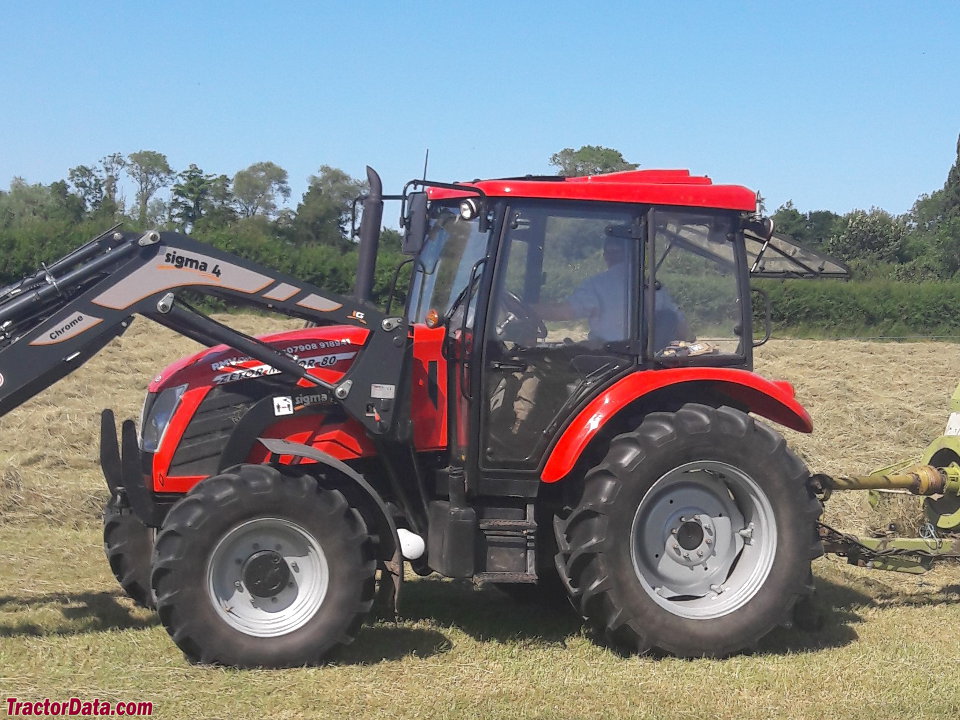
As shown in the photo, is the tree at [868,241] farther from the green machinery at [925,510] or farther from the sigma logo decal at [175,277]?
the sigma logo decal at [175,277]

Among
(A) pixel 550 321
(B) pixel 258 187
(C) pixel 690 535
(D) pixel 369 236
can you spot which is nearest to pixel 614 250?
(A) pixel 550 321

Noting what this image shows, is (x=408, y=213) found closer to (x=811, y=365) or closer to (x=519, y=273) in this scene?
(x=519, y=273)

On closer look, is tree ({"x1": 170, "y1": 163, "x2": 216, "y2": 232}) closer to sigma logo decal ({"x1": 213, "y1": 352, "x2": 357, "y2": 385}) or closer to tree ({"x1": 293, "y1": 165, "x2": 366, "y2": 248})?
tree ({"x1": 293, "y1": 165, "x2": 366, "y2": 248})

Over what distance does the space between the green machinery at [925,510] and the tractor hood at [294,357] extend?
8.59 ft

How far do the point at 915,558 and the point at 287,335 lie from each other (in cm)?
380

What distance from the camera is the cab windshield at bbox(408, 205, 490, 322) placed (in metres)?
5.61

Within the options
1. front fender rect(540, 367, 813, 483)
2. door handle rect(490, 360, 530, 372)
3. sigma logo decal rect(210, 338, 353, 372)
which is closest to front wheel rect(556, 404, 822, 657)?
front fender rect(540, 367, 813, 483)

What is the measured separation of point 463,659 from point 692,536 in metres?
1.30

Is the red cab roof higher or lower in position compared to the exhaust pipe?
higher

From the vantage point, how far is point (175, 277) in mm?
5117

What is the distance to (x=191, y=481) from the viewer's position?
5391 millimetres

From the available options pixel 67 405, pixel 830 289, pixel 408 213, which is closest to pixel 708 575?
pixel 408 213

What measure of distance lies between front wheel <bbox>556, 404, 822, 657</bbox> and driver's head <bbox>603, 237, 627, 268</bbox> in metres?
0.80

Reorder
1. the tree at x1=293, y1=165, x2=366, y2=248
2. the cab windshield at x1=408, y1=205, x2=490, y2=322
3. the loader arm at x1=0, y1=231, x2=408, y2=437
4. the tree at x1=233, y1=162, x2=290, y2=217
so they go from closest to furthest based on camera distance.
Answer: the loader arm at x1=0, y1=231, x2=408, y2=437 < the cab windshield at x1=408, y1=205, x2=490, y2=322 < the tree at x1=293, y1=165, x2=366, y2=248 < the tree at x1=233, y1=162, x2=290, y2=217
